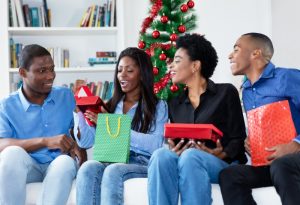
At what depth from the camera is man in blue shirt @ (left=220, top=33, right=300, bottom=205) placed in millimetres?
2041

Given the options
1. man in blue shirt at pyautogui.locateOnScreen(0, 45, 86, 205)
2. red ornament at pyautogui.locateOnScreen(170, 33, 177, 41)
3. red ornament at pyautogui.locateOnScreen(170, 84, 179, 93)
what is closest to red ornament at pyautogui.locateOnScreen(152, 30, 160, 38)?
red ornament at pyautogui.locateOnScreen(170, 33, 177, 41)

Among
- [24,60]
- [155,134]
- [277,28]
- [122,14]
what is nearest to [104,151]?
[155,134]

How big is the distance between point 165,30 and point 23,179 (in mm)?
1764

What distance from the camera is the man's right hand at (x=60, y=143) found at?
2.50m

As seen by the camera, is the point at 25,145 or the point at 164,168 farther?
the point at 25,145

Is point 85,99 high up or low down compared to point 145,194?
up

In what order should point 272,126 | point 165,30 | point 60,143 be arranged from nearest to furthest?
1. point 272,126
2. point 60,143
3. point 165,30

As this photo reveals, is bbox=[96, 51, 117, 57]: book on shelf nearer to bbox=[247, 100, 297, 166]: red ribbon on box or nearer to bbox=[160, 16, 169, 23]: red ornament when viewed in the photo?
bbox=[160, 16, 169, 23]: red ornament

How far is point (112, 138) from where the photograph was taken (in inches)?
94.0

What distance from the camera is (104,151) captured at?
239 centimetres

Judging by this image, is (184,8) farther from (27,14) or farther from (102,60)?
(27,14)

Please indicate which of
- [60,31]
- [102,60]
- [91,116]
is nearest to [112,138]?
[91,116]

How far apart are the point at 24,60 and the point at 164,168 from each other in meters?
1.14

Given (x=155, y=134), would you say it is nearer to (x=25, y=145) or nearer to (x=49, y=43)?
(x=25, y=145)
